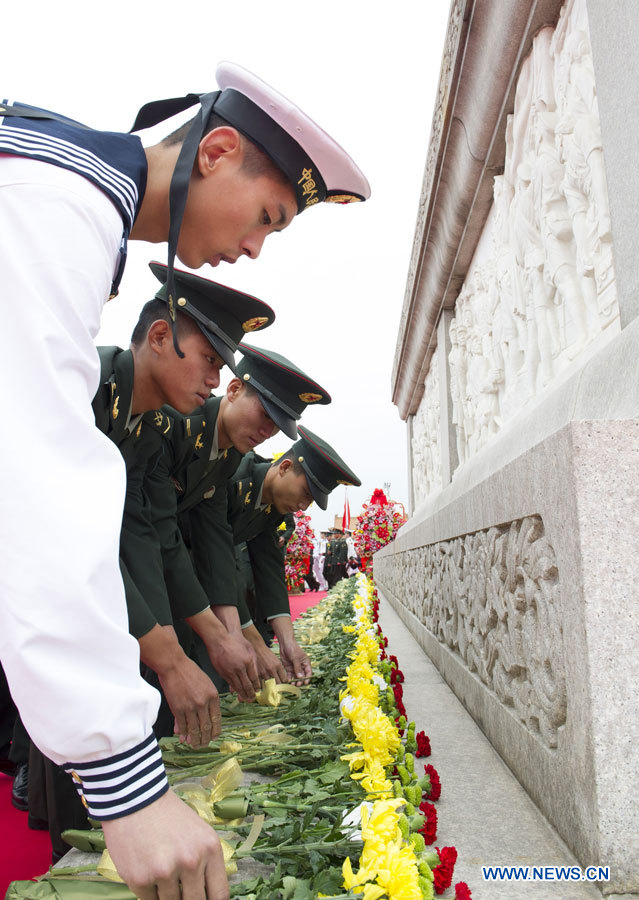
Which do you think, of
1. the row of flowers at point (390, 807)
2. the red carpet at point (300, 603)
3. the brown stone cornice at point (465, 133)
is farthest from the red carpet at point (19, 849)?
the red carpet at point (300, 603)

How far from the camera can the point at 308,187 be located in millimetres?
1514

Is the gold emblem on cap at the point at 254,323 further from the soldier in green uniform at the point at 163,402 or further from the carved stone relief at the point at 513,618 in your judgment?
the carved stone relief at the point at 513,618

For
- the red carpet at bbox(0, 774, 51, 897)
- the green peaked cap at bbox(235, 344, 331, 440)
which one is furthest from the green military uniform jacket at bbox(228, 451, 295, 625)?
the red carpet at bbox(0, 774, 51, 897)

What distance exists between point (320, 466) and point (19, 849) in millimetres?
2684

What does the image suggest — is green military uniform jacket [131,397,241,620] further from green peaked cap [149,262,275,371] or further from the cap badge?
the cap badge

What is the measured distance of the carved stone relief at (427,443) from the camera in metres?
6.38

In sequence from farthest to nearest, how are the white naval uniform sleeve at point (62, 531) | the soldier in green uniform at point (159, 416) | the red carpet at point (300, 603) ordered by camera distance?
the red carpet at point (300, 603) < the soldier in green uniform at point (159, 416) < the white naval uniform sleeve at point (62, 531)

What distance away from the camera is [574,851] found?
1380 millimetres

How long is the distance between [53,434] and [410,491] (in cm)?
908

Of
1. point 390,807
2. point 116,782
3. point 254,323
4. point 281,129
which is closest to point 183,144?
point 281,129

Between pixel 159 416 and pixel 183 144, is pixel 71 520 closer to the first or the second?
pixel 183 144

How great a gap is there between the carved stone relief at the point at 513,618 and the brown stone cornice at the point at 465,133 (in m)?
2.02

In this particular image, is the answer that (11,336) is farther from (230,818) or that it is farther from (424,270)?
(424,270)

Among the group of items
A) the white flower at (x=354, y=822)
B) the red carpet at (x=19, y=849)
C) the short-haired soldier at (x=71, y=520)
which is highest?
the short-haired soldier at (x=71, y=520)
